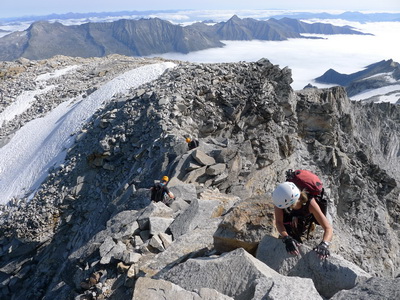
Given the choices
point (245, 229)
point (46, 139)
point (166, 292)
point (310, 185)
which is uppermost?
point (310, 185)

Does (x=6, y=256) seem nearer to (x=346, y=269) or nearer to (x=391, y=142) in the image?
(x=346, y=269)

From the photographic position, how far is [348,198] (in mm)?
30906

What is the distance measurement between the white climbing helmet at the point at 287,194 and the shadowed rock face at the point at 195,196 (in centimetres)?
130

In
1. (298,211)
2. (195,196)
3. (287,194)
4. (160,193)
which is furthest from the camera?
(195,196)

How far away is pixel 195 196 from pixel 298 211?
711cm

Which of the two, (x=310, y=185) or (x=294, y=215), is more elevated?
(x=310, y=185)

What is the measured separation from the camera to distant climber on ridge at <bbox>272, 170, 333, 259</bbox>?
7.52 meters

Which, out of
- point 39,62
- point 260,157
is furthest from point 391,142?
point 39,62

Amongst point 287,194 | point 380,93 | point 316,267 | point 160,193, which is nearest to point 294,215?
point 287,194

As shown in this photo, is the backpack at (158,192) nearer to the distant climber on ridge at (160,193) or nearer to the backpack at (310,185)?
the distant climber on ridge at (160,193)

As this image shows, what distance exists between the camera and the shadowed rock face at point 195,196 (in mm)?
8773

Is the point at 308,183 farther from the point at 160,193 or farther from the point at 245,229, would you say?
the point at 160,193

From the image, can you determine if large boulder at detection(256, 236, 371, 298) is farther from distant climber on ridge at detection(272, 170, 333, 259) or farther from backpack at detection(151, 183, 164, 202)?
backpack at detection(151, 183, 164, 202)

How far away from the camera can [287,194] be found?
7492 millimetres
